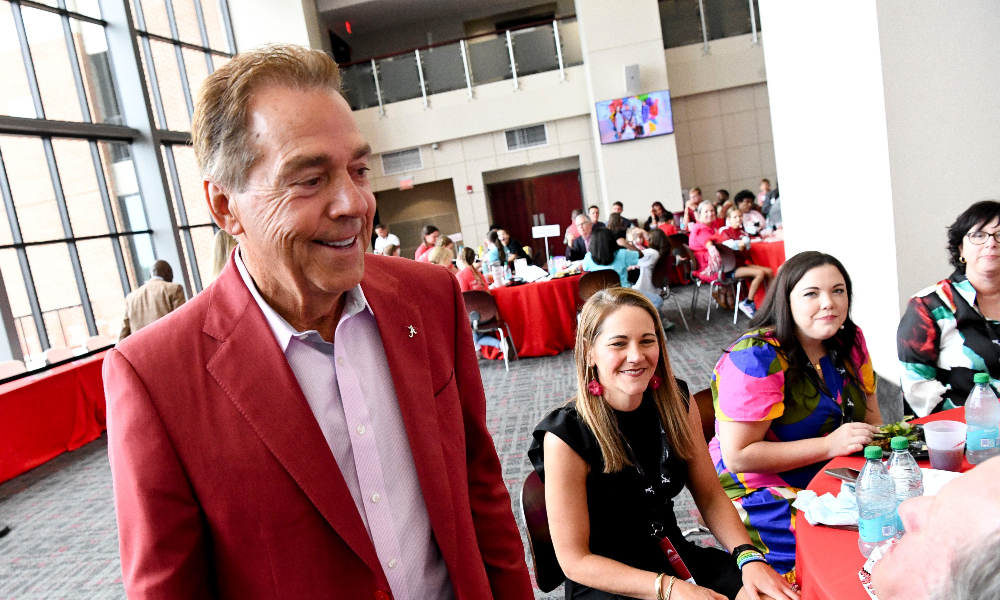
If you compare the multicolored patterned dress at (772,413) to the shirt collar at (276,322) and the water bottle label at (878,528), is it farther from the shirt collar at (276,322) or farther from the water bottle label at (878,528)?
the shirt collar at (276,322)

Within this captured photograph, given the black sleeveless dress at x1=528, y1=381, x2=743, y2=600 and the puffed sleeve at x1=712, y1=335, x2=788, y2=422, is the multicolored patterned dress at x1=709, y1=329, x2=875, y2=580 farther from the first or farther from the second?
the black sleeveless dress at x1=528, y1=381, x2=743, y2=600

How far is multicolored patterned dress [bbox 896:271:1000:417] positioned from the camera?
2.30 m

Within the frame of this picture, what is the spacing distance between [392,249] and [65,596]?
244 inches

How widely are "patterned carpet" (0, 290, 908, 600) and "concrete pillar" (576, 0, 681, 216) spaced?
545 cm

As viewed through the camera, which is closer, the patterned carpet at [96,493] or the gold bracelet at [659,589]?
the gold bracelet at [659,589]

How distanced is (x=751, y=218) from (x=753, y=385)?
303 inches

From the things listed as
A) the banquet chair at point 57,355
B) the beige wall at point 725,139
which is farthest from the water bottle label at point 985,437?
the beige wall at point 725,139

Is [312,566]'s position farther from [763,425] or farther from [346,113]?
[763,425]

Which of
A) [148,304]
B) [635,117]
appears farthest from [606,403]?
[635,117]

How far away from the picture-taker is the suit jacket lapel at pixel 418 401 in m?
1.02

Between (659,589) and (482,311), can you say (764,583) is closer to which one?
(659,589)

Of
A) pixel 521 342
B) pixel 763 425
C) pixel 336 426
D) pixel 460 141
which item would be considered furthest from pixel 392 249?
pixel 336 426

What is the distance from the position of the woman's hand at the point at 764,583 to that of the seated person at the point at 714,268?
5278mm

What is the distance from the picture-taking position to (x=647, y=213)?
12.1 meters
